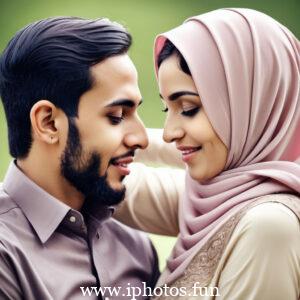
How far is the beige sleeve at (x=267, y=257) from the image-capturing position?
121 cm

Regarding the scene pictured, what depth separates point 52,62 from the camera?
4.48ft

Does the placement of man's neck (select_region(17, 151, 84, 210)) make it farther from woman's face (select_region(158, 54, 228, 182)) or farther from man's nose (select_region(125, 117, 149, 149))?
woman's face (select_region(158, 54, 228, 182))

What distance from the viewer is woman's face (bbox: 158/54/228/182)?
1.40 m

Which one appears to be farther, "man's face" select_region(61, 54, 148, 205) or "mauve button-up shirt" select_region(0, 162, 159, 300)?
"man's face" select_region(61, 54, 148, 205)

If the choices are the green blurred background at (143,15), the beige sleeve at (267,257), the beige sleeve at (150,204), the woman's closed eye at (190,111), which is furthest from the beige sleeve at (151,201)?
the green blurred background at (143,15)

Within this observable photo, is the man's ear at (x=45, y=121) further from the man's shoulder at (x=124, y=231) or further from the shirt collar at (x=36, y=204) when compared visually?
the man's shoulder at (x=124, y=231)

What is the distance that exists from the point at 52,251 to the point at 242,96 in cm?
57

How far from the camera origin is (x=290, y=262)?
1210 millimetres

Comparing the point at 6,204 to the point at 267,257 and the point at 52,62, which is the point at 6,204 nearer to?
the point at 52,62

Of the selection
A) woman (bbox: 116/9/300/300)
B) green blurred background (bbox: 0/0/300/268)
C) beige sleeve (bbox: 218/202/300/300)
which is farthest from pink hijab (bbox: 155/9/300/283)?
green blurred background (bbox: 0/0/300/268)

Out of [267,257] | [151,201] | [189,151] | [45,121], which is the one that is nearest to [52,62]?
[45,121]

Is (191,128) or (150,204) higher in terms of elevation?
(191,128)

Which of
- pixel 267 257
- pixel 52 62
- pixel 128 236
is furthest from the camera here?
pixel 128 236

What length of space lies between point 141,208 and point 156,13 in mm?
1792
